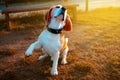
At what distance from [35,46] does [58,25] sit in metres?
0.49

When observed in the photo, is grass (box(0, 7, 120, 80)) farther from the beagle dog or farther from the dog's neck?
the dog's neck

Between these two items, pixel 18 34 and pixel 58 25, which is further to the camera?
pixel 18 34

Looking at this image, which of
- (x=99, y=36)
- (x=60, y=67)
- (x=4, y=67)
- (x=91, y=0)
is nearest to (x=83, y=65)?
(x=60, y=67)

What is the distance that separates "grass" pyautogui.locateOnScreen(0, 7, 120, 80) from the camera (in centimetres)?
427

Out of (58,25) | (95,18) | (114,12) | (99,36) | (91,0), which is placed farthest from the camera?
(91,0)

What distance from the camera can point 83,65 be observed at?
4.55 meters

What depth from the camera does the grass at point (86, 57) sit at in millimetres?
4270

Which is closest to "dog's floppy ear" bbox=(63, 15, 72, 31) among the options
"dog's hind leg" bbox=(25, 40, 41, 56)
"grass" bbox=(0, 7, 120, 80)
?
"dog's hind leg" bbox=(25, 40, 41, 56)

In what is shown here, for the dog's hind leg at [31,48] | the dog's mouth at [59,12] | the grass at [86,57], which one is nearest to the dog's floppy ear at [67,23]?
the dog's mouth at [59,12]

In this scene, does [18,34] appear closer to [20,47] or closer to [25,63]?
[20,47]

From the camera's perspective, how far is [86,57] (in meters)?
5.04

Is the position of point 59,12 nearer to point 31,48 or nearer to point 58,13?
point 58,13

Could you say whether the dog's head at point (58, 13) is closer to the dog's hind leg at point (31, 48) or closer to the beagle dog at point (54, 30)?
the beagle dog at point (54, 30)

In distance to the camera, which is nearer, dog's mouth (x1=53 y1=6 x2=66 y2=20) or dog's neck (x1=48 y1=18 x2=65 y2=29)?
dog's mouth (x1=53 y1=6 x2=66 y2=20)
